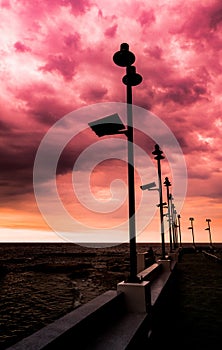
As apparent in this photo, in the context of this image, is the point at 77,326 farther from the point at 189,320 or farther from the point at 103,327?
the point at 189,320

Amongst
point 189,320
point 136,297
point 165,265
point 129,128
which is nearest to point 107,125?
point 129,128

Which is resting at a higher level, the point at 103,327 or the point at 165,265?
the point at 165,265

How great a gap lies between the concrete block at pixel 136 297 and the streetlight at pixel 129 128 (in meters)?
0.21

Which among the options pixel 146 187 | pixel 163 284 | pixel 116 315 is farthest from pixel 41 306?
pixel 116 315

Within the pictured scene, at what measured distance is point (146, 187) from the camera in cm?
1018

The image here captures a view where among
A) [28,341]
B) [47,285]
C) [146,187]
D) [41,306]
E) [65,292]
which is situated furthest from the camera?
[47,285]

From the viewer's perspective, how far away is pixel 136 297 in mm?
6312

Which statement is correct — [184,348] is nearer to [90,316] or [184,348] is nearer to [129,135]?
[90,316]

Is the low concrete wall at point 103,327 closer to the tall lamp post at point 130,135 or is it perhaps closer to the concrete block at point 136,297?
the concrete block at point 136,297

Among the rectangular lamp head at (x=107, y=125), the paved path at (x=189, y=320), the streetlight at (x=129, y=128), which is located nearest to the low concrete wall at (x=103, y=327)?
the streetlight at (x=129, y=128)

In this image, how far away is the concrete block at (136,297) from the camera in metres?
6.25

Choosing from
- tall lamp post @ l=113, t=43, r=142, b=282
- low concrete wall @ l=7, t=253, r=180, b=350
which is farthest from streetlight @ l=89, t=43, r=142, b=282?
low concrete wall @ l=7, t=253, r=180, b=350

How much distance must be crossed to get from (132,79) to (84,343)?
20.4 ft

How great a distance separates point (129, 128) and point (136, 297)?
4190 mm
